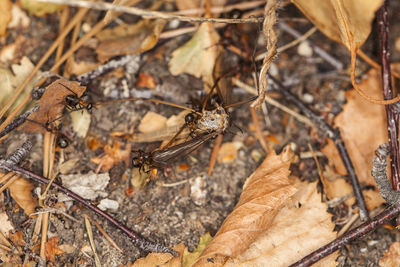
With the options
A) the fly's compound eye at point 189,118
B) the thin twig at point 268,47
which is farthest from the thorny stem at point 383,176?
the fly's compound eye at point 189,118

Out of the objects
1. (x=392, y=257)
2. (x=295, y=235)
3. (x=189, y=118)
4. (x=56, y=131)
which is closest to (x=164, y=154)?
(x=189, y=118)

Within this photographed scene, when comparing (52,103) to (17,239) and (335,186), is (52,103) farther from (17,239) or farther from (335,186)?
(335,186)

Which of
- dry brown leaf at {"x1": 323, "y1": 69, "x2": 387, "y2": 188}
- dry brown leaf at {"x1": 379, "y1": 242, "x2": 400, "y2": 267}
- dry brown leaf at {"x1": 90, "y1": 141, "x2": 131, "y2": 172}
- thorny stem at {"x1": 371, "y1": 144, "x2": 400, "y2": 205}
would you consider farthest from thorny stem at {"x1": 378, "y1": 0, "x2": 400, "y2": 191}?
dry brown leaf at {"x1": 90, "y1": 141, "x2": 131, "y2": 172}

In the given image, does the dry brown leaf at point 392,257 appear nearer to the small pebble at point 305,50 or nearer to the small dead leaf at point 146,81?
the small pebble at point 305,50

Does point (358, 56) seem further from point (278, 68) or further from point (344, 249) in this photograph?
point (344, 249)

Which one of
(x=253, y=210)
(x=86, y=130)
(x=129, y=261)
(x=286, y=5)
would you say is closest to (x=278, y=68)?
(x=286, y=5)
